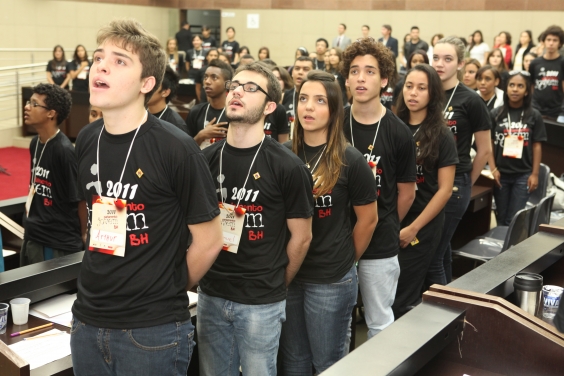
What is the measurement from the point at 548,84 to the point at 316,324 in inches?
243

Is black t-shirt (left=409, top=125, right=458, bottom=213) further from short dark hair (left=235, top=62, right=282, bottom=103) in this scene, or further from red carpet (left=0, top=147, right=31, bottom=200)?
red carpet (left=0, top=147, right=31, bottom=200)

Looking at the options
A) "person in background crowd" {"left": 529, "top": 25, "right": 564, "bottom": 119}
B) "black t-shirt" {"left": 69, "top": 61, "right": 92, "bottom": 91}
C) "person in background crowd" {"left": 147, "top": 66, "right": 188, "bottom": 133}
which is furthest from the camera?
"black t-shirt" {"left": 69, "top": 61, "right": 92, "bottom": 91}

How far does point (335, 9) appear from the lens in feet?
52.0

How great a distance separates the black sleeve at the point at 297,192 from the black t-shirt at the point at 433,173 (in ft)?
4.07

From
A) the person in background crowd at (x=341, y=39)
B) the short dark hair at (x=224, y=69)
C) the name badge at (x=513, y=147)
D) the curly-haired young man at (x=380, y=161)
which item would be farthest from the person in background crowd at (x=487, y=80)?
the person in background crowd at (x=341, y=39)

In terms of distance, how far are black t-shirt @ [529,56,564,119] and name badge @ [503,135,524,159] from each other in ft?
10.00

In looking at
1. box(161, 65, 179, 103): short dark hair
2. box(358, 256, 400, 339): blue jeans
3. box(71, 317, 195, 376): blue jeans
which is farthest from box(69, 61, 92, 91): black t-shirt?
box(71, 317, 195, 376): blue jeans

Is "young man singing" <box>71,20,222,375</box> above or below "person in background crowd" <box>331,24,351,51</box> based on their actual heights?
below

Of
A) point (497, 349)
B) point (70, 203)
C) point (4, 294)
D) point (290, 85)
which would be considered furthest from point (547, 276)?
point (290, 85)

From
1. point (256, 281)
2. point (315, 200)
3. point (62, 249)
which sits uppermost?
point (315, 200)

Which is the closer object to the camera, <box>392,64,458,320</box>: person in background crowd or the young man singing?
the young man singing

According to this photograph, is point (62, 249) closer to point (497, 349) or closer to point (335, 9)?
point (497, 349)

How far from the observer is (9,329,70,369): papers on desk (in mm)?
2072

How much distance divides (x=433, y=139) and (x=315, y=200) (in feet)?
3.34
